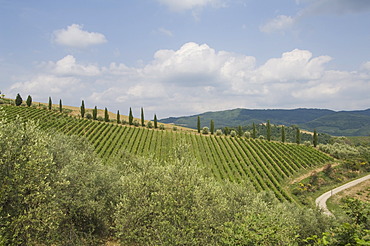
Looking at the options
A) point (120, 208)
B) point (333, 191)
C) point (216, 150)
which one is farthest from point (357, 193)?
point (120, 208)

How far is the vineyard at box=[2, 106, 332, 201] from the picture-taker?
199 feet

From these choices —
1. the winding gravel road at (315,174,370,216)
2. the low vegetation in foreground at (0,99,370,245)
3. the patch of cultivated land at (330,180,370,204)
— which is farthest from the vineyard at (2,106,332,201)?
the low vegetation in foreground at (0,99,370,245)

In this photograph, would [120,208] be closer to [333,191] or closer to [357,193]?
[333,191]

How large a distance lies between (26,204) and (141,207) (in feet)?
26.2

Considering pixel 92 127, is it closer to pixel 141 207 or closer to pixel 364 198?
pixel 141 207

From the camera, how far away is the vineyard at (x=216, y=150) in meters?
60.5

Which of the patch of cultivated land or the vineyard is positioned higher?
the vineyard

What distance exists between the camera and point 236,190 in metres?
27.7

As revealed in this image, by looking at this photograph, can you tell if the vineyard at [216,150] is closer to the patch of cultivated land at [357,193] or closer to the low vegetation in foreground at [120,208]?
the patch of cultivated land at [357,193]

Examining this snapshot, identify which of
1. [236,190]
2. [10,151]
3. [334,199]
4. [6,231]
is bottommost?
[334,199]

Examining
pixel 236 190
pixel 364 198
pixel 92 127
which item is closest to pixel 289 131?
pixel 364 198

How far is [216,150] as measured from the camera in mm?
74125

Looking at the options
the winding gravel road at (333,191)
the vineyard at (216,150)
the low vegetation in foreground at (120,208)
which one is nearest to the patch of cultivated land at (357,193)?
the winding gravel road at (333,191)

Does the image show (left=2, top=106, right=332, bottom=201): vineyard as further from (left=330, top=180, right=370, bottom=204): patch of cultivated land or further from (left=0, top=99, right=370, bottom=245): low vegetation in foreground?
(left=0, top=99, right=370, bottom=245): low vegetation in foreground
